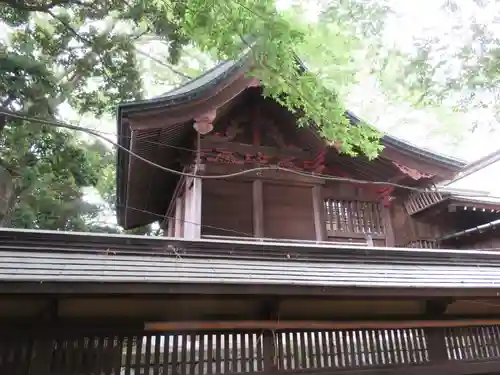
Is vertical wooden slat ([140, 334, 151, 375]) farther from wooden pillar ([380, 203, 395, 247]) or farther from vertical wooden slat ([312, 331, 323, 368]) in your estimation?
wooden pillar ([380, 203, 395, 247])

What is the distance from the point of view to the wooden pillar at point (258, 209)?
744 centimetres

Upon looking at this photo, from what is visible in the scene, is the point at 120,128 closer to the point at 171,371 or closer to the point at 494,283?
the point at 171,371

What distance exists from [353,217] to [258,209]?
2167mm

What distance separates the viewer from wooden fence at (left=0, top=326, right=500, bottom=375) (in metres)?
3.62

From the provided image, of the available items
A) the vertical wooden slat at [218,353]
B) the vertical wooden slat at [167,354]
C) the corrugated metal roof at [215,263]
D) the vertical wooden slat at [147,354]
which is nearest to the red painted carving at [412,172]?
the corrugated metal roof at [215,263]

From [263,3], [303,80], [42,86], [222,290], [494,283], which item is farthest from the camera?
[42,86]

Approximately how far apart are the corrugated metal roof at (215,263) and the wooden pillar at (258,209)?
250 cm

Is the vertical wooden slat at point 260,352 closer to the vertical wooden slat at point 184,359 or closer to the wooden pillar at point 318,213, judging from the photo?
the vertical wooden slat at point 184,359

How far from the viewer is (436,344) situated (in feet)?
16.3

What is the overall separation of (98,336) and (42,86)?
7.02 metres

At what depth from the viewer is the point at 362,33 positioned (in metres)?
9.32

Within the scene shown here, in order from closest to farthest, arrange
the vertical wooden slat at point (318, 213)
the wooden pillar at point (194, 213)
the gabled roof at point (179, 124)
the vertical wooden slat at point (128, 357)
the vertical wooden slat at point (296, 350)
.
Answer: the vertical wooden slat at point (128, 357), the vertical wooden slat at point (296, 350), the gabled roof at point (179, 124), the wooden pillar at point (194, 213), the vertical wooden slat at point (318, 213)

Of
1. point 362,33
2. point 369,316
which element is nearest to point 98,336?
point 369,316

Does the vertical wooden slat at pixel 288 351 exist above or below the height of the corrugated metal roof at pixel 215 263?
below
